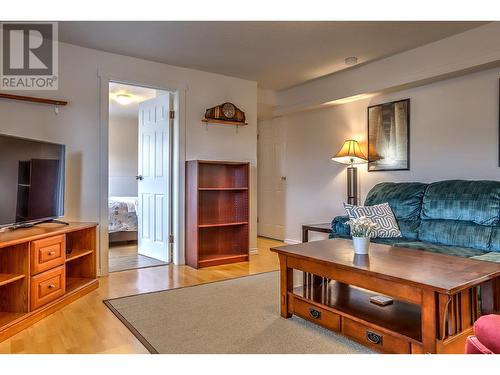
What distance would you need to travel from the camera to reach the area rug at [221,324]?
206cm

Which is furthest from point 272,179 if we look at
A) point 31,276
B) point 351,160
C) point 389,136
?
point 31,276

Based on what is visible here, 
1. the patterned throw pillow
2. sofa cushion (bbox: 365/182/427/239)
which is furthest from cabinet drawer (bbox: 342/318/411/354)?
sofa cushion (bbox: 365/182/427/239)

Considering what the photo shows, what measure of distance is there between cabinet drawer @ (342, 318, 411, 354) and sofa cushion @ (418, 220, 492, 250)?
59.5 inches

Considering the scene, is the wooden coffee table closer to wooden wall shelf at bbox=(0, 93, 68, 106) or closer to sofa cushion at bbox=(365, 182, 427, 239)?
sofa cushion at bbox=(365, 182, 427, 239)

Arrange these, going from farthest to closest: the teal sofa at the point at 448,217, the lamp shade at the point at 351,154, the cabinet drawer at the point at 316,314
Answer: the lamp shade at the point at 351,154
the teal sofa at the point at 448,217
the cabinet drawer at the point at 316,314

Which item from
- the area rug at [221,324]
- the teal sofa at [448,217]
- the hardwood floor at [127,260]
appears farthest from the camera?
the hardwood floor at [127,260]

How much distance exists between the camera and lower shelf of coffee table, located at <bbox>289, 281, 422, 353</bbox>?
1.86 meters

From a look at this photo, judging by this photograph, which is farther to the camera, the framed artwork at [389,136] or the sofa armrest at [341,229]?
the framed artwork at [389,136]

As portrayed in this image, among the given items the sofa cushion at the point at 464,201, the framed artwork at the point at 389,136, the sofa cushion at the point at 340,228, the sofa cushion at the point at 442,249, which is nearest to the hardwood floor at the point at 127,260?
the sofa cushion at the point at 340,228

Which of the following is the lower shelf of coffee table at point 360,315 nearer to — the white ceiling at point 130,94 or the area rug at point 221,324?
the area rug at point 221,324

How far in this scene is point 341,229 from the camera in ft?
11.9

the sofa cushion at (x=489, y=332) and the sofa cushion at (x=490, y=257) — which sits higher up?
the sofa cushion at (x=489, y=332)

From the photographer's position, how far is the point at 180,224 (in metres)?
4.23
